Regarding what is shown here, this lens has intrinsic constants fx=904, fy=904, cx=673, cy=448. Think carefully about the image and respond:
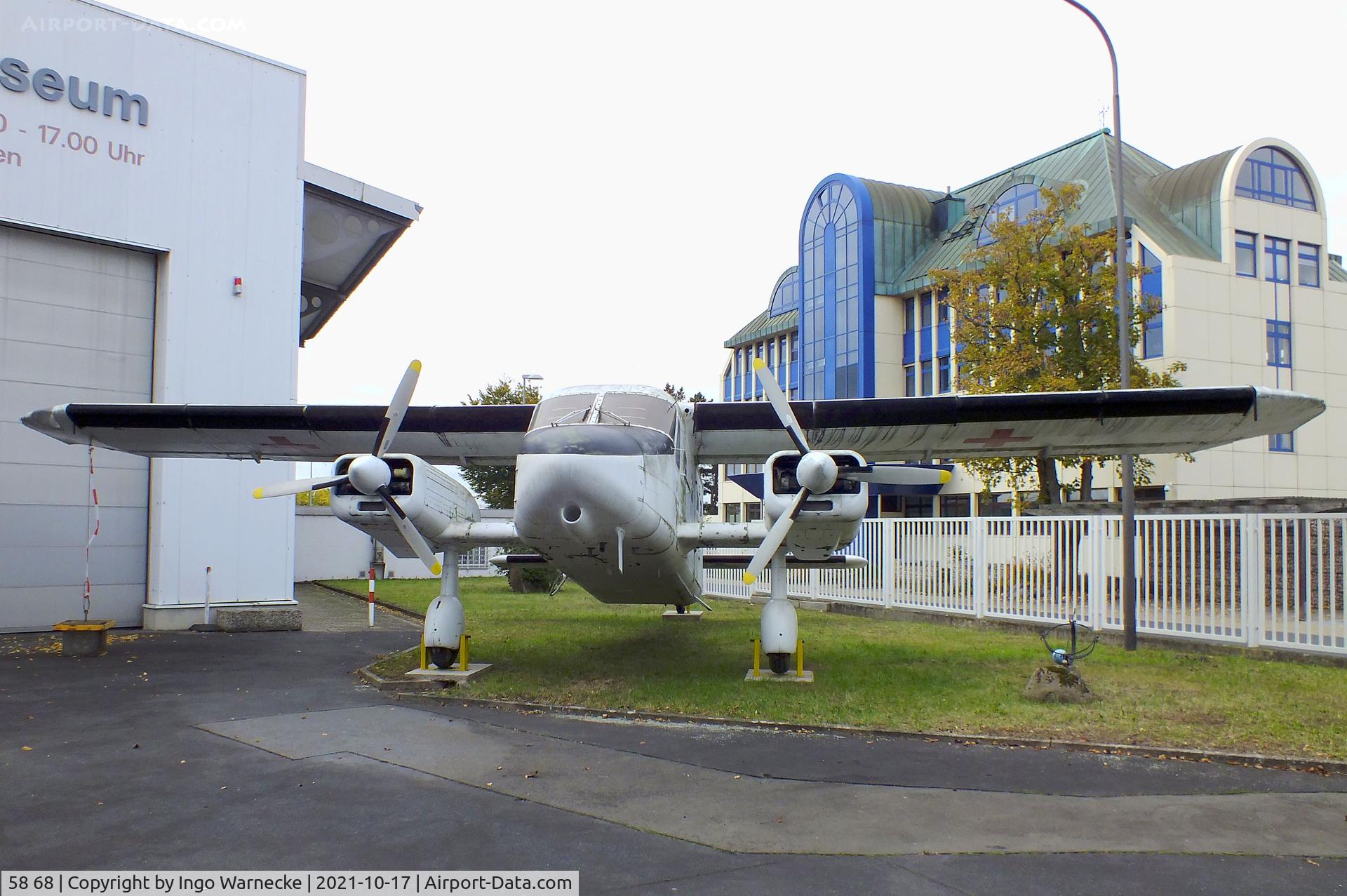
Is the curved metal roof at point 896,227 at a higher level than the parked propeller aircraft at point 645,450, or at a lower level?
higher

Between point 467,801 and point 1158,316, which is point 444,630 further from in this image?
point 1158,316

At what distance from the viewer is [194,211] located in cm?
1728

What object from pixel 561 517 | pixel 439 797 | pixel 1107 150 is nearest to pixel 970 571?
pixel 561 517

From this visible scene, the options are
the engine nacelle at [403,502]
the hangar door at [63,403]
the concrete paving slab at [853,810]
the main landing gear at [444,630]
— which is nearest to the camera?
the concrete paving slab at [853,810]

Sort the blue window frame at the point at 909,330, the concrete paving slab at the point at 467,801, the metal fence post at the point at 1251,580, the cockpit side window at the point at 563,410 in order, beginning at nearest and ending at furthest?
the concrete paving slab at the point at 467,801
the cockpit side window at the point at 563,410
the metal fence post at the point at 1251,580
the blue window frame at the point at 909,330

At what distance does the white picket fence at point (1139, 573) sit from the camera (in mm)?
12055

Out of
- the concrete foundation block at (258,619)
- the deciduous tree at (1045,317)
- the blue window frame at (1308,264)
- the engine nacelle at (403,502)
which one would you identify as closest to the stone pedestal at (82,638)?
the concrete foundation block at (258,619)

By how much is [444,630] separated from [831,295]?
3955 cm

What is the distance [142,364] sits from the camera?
17.2 m

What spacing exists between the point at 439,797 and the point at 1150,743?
5975 millimetres

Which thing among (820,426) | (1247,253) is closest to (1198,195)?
(1247,253)

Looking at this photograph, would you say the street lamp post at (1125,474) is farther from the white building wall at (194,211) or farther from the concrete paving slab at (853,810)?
the white building wall at (194,211)

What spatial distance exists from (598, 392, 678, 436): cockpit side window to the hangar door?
1146 centimetres

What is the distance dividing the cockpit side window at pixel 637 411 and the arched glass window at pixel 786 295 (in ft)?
146
